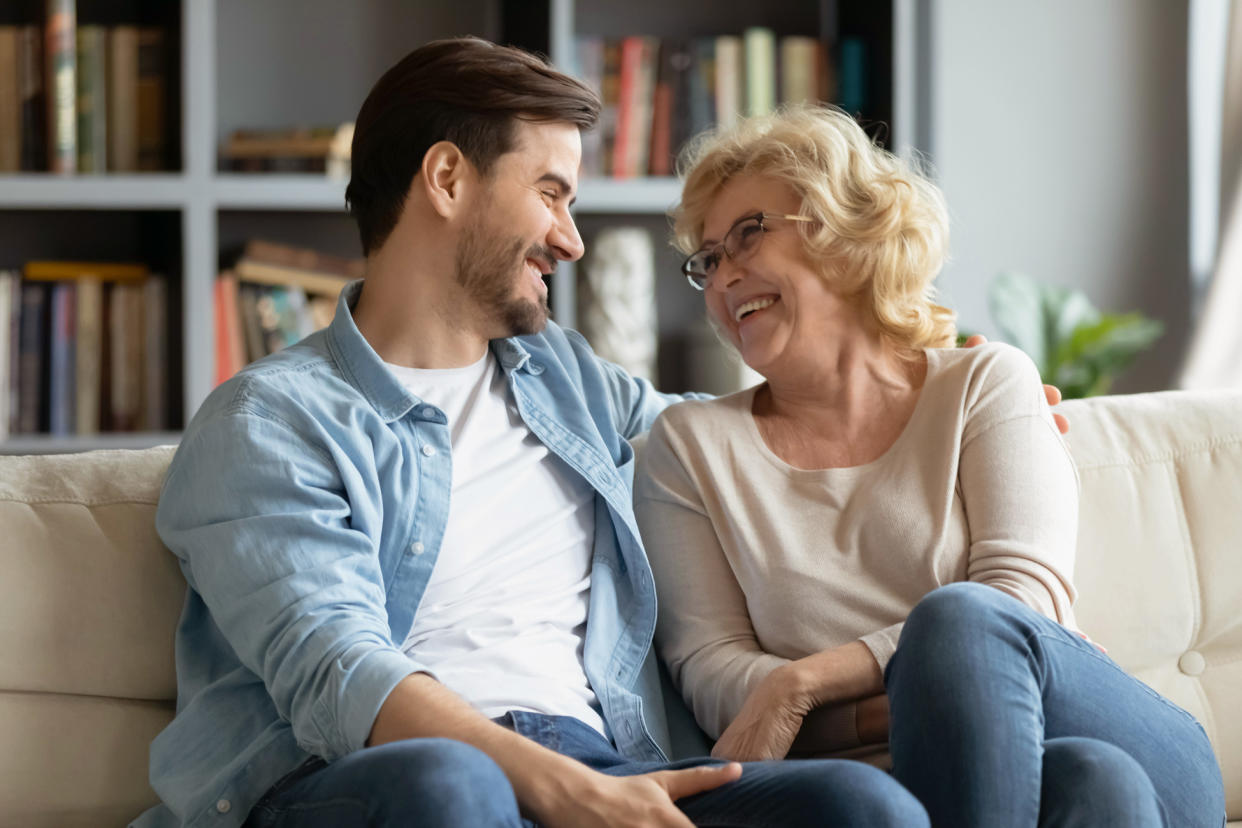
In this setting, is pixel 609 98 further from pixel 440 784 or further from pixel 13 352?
pixel 440 784

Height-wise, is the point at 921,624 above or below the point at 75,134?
below

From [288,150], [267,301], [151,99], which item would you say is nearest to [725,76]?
[288,150]

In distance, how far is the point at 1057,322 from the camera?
2.90 metres

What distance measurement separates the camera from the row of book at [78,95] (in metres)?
2.68

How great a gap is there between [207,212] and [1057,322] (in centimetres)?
185

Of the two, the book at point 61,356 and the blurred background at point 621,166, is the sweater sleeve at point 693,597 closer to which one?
the blurred background at point 621,166

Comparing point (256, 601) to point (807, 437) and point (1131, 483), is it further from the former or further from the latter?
point (1131, 483)

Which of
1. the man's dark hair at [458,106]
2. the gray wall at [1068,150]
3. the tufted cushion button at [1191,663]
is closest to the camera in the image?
the man's dark hair at [458,106]

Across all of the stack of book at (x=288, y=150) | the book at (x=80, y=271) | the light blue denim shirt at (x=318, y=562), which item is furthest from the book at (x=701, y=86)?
the light blue denim shirt at (x=318, y=562)

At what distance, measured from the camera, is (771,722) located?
1.32 metres

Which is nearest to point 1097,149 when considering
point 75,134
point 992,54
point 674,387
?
point 992,54

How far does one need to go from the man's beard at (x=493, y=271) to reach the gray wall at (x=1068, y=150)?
5.51 feet

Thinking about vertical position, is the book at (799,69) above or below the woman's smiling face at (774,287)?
above

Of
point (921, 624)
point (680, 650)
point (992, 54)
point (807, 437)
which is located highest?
point (992, 54)
